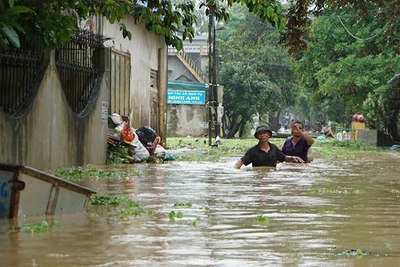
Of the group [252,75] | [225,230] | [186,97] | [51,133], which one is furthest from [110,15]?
[252,75]

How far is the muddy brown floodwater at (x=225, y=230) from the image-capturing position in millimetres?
5730

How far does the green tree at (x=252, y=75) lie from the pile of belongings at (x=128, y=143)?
3819 cm

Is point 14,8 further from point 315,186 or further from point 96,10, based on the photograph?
point 315,186

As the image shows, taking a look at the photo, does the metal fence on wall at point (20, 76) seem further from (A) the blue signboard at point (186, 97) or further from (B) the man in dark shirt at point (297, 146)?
(A) the blue signboard at point (186, 97)

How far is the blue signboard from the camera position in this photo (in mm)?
56375

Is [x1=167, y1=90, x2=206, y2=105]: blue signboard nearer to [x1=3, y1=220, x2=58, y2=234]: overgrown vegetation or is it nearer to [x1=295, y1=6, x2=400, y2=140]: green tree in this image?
[x1=295, y1=6, x2=400, y2=140]: green tree

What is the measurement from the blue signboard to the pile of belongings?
35.6m

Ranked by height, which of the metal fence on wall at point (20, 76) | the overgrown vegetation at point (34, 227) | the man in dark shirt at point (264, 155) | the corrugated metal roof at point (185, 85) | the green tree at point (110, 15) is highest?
the corrugated metal roof at point (185, 85)

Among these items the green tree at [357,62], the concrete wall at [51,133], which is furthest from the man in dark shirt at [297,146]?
the green tree at [357,62]

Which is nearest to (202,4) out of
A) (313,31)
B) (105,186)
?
(105,186)

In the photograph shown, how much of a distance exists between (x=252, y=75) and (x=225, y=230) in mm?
51946

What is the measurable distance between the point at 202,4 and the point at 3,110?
3.67 m

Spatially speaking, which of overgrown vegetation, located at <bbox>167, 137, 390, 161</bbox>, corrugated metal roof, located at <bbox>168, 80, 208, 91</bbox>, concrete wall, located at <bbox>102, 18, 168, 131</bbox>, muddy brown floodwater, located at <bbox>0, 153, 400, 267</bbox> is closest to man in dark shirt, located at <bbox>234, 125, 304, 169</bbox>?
muddy brown floodwater, located at <bbox>0, 153, 400, 267</bbox>

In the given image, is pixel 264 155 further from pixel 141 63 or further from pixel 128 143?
pixel 141 63
